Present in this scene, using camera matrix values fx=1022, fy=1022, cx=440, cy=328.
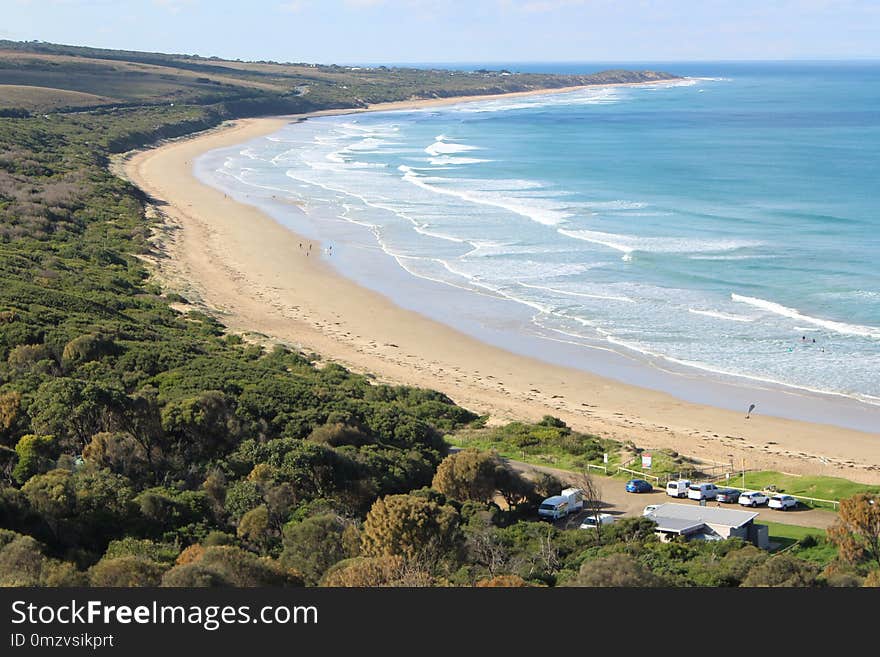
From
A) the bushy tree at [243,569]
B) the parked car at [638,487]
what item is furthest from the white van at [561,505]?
the bushy tree at [243,569]

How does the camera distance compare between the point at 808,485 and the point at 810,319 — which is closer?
the point at 808,485

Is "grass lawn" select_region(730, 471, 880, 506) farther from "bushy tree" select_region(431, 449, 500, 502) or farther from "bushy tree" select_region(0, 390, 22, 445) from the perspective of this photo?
"bushy tree" select_region(0, 390, 22, 445)

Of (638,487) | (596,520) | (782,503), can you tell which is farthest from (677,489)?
(596,520)

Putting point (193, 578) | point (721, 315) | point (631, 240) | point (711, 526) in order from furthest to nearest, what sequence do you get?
point (631, 240)
point (721, 315)
point (711, 526)
point (193, 578)

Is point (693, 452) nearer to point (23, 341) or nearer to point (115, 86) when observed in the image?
point (23, 341)

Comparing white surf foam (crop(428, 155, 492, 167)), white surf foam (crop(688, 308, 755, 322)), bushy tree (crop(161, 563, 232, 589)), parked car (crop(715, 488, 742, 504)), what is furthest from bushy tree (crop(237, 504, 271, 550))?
white surf foam (crop(428, 155, 492, 167))

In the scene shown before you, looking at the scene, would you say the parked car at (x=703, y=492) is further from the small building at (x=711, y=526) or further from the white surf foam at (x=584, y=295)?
the white surf foam at (x=584, y=295)

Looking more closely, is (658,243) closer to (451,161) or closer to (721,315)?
(721,315)
